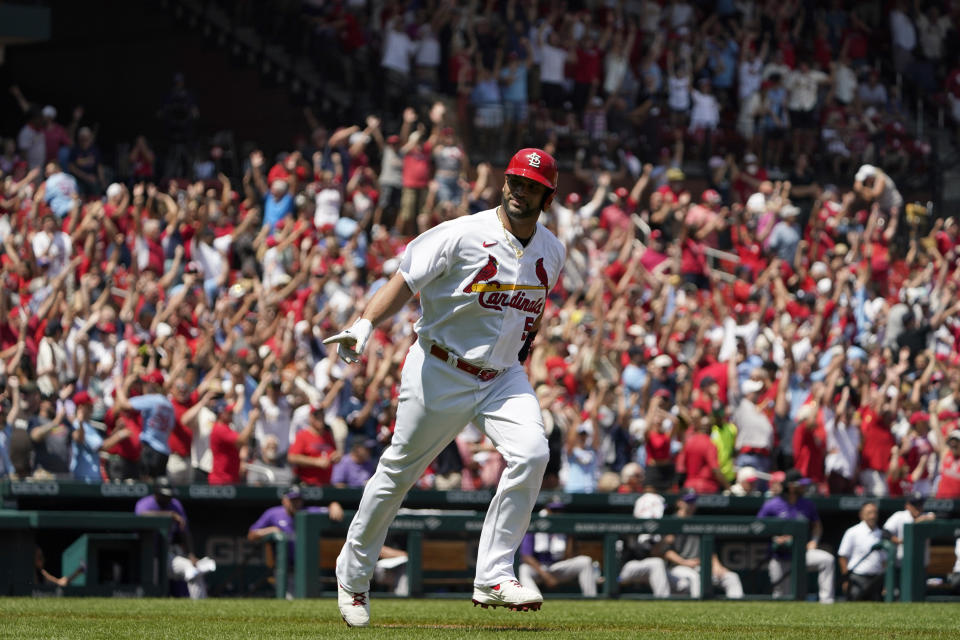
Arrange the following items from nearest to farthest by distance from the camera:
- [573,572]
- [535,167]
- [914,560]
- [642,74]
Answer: [535,167] → [573,572] → [914,560] → [642,74]

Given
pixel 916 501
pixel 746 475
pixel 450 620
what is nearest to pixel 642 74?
pixel 746 475

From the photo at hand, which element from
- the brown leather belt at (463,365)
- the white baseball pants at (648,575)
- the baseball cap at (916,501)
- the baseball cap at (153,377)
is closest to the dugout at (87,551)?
the baseball cap at (153,377)

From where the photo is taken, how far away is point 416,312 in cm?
1897

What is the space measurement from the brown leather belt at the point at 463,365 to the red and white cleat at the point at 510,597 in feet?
3.28

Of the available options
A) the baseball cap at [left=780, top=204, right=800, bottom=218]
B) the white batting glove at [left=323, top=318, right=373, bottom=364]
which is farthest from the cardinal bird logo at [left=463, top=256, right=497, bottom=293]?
the baseball cap at [left=780, top=204, right=800, bottom=218]

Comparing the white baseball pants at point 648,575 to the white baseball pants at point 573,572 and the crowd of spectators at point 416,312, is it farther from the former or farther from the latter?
the crowd of spectators at point 416,312

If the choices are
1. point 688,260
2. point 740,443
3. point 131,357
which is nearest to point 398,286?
point 131,357

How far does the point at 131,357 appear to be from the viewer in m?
15.7

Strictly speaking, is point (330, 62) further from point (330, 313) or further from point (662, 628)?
point (662, 628)

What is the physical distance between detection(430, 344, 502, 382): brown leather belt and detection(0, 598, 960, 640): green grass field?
122 cm

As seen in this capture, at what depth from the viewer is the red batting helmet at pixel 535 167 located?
815cm

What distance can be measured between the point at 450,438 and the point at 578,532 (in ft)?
19.1

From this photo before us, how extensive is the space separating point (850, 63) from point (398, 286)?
902 inches

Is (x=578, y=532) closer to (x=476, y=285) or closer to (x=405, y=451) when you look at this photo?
(x=405, y=451)
